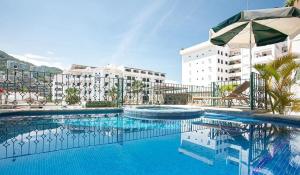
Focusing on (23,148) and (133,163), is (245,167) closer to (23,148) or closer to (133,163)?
(133,163)

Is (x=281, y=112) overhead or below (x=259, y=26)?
below

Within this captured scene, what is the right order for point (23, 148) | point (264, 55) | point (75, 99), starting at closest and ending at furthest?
point (23, 148)
point (75, 99)
point (264, 55)

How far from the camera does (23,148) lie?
2920 mm

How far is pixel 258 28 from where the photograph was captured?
7031mm

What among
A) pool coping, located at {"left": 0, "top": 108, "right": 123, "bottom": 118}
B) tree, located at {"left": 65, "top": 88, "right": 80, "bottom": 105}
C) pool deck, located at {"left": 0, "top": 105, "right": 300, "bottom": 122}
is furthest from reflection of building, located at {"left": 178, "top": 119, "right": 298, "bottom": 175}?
tree, located at {"left": 65, "top": 88, "right": 80, "bottom": 105}

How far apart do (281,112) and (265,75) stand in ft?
4.24

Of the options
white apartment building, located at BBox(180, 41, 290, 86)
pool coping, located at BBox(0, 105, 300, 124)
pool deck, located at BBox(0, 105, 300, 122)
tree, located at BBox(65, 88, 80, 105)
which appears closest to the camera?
pool coping, located at BBox(0, 105, 300, 124)

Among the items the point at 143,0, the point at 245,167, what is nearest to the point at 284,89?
the point at 245,167

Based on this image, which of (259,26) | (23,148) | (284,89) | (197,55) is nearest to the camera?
(23,148)

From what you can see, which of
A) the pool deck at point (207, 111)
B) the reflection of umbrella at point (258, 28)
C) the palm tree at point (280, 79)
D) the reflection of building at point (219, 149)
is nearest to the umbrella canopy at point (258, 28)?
the reflection of umbrella at point (258, 28)

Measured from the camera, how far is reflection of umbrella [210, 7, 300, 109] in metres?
5.33

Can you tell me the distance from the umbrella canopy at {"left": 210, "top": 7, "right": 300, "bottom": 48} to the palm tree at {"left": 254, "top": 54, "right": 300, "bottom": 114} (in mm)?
977

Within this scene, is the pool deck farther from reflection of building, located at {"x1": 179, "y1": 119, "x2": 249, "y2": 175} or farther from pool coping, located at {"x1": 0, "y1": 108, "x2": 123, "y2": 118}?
reflection of building, located at {"x1": 179, "y1": 119, "x2": 249, "y2": 175}

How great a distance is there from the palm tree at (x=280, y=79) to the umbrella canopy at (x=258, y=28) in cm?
98
